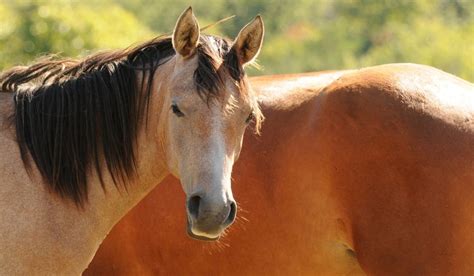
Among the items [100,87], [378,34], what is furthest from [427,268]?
[378,34]

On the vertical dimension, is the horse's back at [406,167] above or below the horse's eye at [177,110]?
below

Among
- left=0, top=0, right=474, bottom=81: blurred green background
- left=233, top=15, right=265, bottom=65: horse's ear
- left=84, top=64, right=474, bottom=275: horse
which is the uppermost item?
left=233, top=15, right=265, bottom=65: horse's ear

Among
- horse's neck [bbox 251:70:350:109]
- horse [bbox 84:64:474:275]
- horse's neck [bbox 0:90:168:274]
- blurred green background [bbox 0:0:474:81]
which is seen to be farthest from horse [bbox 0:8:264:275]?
blurred green background [bbox 0:0:474:81]

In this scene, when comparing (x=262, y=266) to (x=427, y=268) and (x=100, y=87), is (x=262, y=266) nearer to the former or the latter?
(x=427, y=268)

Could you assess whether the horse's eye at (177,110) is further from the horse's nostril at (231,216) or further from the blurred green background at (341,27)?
the blurred green background at (341,27)

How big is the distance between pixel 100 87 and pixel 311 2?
6378cm

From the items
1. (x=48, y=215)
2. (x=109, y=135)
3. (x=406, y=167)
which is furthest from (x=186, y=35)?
(x=406, y=167)

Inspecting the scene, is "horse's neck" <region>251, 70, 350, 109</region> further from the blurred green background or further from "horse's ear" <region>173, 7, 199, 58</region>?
the blurred green background

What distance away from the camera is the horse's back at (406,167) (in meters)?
5.46

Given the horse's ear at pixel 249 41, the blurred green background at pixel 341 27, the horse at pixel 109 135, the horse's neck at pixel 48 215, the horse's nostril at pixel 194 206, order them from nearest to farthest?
the horse's nostril at pixel 194 206
the horse at pixel 109 135
the horse's neck at pixel 48 215
the horse's ear at pixel 249 41
the blurred green background at pixel 341 27

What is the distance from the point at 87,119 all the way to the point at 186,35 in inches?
28.7

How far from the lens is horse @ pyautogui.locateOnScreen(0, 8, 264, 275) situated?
15.2ft

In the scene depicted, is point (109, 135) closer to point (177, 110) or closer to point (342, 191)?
point (177, 110)

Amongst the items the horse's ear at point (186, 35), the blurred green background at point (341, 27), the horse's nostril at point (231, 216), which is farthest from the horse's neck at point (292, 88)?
the blurred green background at point (341, 27)
